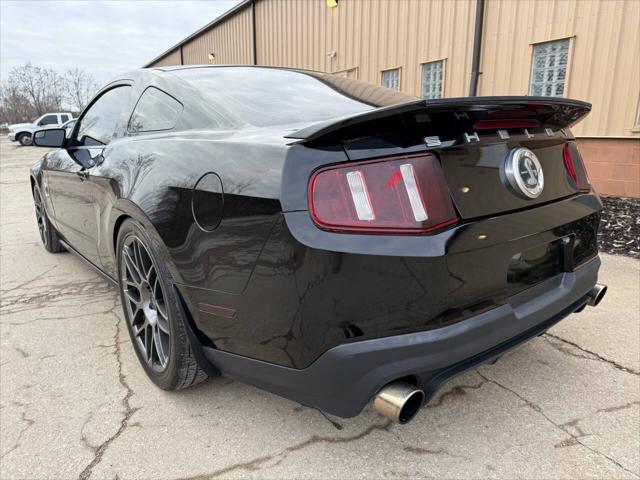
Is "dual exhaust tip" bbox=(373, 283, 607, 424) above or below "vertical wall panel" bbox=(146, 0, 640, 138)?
below

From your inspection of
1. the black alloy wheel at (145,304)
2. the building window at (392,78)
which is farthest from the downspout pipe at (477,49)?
the black alloy wheel at (145,304)

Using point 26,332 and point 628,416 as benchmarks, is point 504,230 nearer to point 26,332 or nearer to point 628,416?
point 628,416

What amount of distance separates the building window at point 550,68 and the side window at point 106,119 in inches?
235

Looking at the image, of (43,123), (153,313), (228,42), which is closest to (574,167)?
(153,313)

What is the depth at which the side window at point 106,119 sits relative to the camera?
2.72 m

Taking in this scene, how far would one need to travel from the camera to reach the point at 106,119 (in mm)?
2998

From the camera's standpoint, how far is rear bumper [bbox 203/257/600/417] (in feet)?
4.58

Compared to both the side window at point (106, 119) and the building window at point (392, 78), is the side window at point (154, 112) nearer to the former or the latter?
the side window at point (106, 119)

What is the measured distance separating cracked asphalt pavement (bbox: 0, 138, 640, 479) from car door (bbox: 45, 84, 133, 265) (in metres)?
0.74

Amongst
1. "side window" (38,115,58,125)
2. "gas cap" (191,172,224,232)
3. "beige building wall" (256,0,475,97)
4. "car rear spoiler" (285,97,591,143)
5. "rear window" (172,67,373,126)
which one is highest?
"beige building wall" (256,0,475,97)

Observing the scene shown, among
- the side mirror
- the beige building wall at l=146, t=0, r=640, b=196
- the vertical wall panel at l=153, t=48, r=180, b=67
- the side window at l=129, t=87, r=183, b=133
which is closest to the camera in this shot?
the side window at l=129, t=87, r=183, b=133

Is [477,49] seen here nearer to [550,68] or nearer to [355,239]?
[550,68]

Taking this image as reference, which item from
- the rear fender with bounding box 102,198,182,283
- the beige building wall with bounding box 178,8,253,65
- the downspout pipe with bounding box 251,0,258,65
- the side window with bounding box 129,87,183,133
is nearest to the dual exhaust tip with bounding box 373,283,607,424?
the rear fender with bounding box 102,198,182,283

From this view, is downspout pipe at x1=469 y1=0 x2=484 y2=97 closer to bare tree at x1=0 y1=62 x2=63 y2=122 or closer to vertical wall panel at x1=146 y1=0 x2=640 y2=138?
vertical wall panel at x1=146 y1=0 x2=640 y2=138
